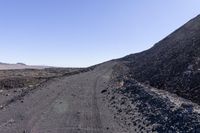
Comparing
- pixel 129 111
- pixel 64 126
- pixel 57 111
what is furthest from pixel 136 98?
pixel 64 126

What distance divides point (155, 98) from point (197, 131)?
1012 centimetres

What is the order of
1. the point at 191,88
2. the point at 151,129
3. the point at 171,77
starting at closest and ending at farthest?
the point at 151,129 < the point at 191,88 < the point at 171,77

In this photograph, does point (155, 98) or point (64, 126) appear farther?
point (155, 98)

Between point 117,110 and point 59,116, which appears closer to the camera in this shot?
point 59,116

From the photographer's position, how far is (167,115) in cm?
2025

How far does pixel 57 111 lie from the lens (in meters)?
23.8

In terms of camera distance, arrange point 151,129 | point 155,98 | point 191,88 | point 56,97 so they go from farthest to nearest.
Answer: point 56,97
point 191,88
point 155,98
point 151,129

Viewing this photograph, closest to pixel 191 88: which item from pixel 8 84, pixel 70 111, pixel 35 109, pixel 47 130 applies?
pixel 70 111

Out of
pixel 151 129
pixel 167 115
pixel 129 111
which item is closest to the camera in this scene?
pixel 151 129

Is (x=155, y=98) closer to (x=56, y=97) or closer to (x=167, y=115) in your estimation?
(x=167, y=115)

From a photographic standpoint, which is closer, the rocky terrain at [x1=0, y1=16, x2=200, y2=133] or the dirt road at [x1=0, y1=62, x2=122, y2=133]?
the rocky terrain at [x1=0, y1=16, x2=200, y2=133]

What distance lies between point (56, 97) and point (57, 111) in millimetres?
7467

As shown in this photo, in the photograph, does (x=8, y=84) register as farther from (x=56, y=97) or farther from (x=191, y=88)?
(x=191, y=88)

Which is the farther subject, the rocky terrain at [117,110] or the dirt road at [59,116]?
the dirt road at [59,116]
